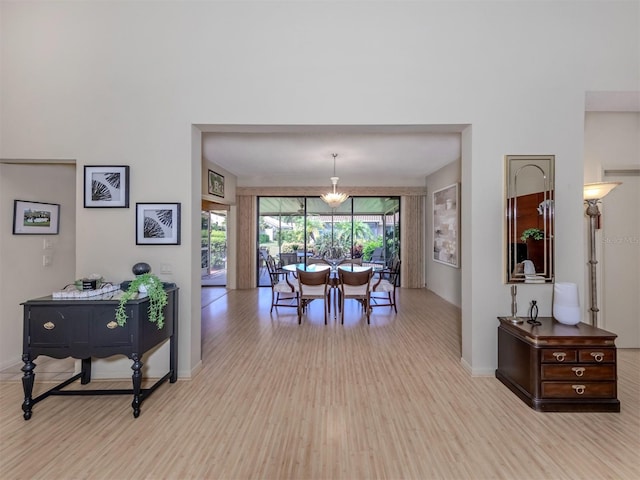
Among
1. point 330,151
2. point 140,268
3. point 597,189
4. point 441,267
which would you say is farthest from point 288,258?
point 597,189

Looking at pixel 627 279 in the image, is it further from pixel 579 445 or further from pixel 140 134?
pixel 140 134

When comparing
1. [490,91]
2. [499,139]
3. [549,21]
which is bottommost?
[499,139]

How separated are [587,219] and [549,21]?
6.98ft

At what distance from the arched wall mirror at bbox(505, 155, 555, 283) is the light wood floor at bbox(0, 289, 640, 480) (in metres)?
1.11

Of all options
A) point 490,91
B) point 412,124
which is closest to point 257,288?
point 412,124

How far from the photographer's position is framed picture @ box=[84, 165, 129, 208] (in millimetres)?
2873

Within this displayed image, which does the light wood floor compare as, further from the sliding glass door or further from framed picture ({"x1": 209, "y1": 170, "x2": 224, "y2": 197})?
the sliding glass door

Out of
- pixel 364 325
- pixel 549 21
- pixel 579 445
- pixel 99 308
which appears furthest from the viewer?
pixel 364 325

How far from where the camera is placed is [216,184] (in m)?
6.27

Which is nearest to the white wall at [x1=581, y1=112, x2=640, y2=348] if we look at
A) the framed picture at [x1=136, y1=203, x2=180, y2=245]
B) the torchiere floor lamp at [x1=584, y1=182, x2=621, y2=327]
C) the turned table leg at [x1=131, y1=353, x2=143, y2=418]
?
the torchiere floor lamp at [x1=584, y1=182, x2=621, y2=327]

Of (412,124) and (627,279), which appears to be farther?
(627,279)

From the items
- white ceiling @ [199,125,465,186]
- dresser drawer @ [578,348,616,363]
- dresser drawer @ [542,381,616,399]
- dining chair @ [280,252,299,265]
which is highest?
A: white ceiling @ [199,125,465,186]

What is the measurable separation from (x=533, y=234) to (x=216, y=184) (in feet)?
18.0

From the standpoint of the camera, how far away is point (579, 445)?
1996 mm
